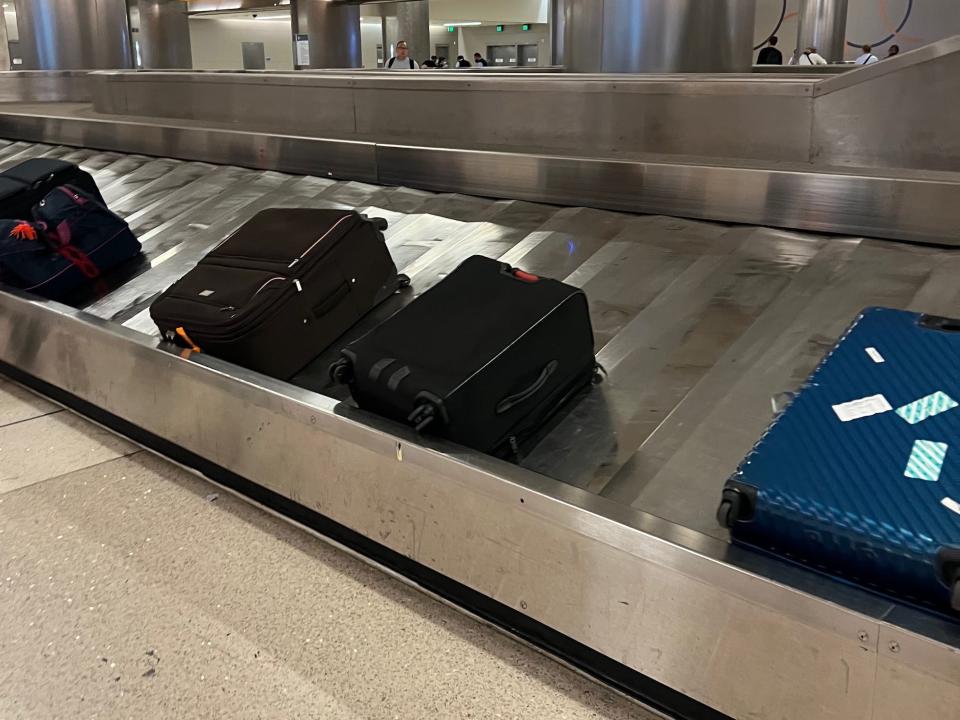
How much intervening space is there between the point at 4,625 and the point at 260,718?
760 millimetres

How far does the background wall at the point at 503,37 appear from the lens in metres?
25.4

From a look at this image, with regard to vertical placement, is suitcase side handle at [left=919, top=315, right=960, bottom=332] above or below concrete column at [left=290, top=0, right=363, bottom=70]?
below

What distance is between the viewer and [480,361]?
2.00m

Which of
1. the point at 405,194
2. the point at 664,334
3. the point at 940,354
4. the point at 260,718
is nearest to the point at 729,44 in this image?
the point at 405,194

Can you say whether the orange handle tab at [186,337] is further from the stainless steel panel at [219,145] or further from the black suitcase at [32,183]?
the stainless steel panel at [219,145]

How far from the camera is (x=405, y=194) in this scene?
3963mm

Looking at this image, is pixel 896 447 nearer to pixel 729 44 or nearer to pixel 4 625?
pixel 4 625

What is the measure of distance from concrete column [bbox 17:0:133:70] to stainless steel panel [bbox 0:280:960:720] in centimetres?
994

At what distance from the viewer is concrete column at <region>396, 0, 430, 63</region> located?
65.3 ft

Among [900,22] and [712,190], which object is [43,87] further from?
[900,22]

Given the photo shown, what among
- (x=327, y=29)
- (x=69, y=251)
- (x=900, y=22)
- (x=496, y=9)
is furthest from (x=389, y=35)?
(x=69, y=251)

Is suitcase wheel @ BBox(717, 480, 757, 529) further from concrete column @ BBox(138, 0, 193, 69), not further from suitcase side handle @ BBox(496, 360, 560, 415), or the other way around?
concrete column @ BBox(138, 0, 193, 69)

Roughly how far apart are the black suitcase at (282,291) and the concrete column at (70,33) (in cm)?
960

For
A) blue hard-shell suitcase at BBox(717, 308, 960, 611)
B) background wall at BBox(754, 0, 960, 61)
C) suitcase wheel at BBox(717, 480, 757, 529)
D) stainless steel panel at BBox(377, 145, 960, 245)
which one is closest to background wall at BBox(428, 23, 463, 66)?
background wall at BBox(754, 0, 960, 61)
